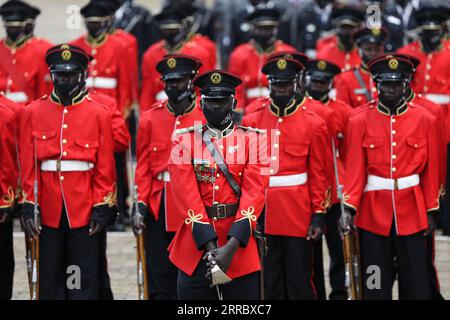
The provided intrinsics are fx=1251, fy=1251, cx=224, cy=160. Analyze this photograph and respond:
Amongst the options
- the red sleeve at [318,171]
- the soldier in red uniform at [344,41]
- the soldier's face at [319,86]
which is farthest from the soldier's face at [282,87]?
the soldier in red uniform at [344,41]

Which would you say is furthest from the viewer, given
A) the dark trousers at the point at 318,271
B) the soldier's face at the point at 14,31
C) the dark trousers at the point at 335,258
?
the soldier's face at the point at 14,31

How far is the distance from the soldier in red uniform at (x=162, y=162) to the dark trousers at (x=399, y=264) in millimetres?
1587

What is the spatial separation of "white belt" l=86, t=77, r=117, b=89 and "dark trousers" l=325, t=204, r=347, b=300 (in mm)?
3144

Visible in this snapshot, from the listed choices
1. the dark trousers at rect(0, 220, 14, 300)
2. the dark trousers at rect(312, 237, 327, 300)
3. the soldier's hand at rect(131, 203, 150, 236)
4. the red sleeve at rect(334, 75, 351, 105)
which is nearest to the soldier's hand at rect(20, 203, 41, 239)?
the dark trousers at rect(0, 220, 14, 300)

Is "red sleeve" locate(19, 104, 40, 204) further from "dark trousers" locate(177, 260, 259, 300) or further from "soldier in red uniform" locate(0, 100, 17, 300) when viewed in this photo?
"dark trousers" locate(177, 260, 259, 300)

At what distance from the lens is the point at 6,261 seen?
10227mm

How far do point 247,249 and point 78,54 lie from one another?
2539 millimetres

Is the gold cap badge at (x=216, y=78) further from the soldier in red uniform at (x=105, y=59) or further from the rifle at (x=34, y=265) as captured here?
the soldier in red uniform at (x=105, y=59)

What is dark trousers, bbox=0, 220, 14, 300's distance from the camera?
1017cm

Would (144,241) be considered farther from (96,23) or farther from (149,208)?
(96,23)

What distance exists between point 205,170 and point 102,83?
15.3 ft

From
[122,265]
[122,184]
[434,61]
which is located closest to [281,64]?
[434,61]

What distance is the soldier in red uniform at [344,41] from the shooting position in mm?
12875

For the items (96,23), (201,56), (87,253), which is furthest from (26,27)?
(87,253)
